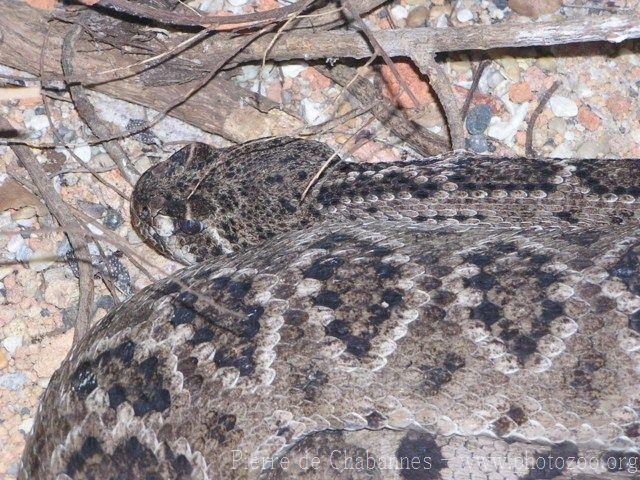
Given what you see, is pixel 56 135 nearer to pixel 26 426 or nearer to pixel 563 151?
pixel 26 426

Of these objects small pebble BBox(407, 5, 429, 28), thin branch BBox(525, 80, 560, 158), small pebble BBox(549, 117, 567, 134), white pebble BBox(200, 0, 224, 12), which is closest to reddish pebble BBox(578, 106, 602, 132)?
small pebble BBox(549, 117, 567, 134)

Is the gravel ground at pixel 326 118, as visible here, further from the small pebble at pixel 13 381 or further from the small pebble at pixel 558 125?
the small pebble at pixel 13 381

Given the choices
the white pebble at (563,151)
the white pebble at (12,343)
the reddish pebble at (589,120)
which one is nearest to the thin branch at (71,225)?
the white pebble at (12,343)

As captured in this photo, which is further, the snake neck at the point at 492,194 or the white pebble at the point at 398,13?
the white pebble at the point at 398,13

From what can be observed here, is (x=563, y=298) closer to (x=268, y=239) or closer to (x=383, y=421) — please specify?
(x=383, y=421)

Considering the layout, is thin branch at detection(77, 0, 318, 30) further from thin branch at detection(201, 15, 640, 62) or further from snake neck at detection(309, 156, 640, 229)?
snake neck at detection(309, 156, 640, 229)

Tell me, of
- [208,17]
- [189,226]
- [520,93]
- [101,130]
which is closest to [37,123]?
[101,130]

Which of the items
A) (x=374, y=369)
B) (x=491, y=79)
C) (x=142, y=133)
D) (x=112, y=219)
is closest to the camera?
(x=374, y=369)
